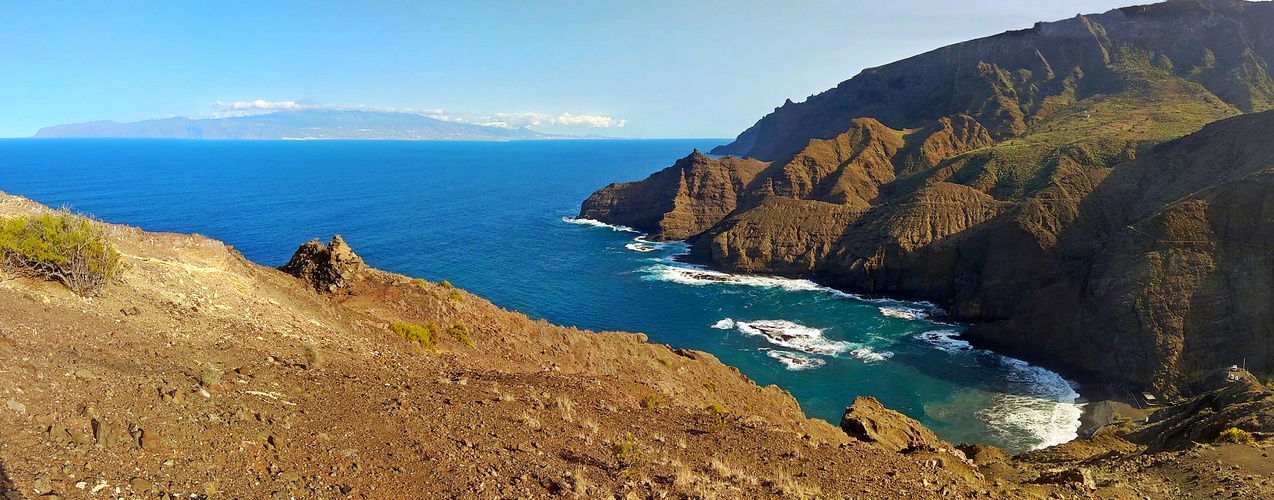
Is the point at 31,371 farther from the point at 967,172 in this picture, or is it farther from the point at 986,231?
the point at 967,172

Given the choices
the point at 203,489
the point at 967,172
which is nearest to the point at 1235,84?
the point at 967,172

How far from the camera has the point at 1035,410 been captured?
46.0 meters

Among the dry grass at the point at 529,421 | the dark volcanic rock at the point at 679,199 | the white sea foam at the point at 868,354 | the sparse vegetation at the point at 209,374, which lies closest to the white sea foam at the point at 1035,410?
the white sea foam at the point at 868,354

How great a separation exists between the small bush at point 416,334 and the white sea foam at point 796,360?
37178mm

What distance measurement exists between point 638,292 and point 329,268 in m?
51.2

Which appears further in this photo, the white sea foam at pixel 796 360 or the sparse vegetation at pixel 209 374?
the white sea foam at pixel 796 360

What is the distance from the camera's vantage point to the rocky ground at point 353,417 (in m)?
10.2

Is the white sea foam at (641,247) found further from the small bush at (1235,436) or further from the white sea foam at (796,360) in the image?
the small bush at (1235,436)

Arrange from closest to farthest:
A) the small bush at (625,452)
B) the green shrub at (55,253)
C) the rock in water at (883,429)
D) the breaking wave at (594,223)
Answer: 1. the small bush at (625,452)
2. the green shrub at (55,253)
3. the rock in water at (883,429)
4. the breaking wave at (594,223)

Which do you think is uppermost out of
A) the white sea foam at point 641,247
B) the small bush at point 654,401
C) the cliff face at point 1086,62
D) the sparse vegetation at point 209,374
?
the cliff face at point 1086,62

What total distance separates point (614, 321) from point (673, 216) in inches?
2049

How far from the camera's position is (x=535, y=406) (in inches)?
642

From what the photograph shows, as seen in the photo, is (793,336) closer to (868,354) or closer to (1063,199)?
(868,354)

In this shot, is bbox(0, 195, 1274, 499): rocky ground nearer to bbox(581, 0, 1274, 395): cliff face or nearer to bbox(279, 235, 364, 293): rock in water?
bbox(279, 235, 364, 293): rock in water
